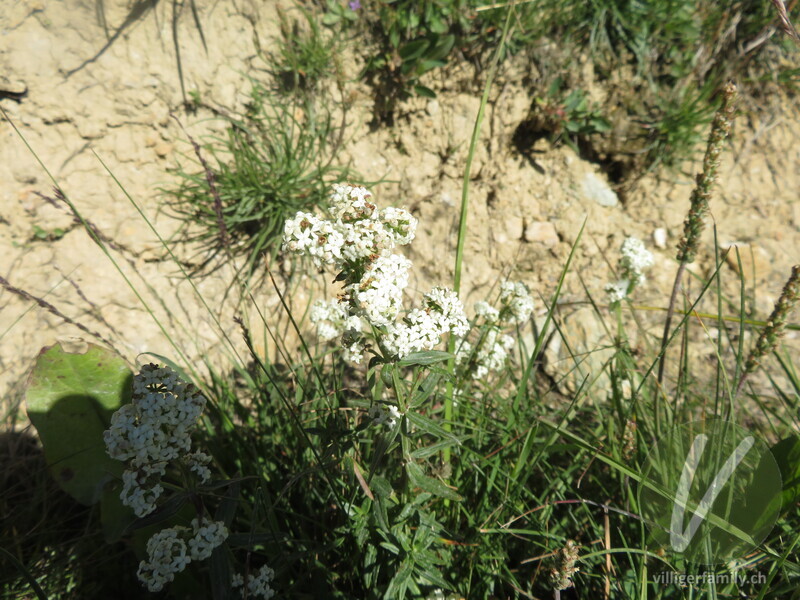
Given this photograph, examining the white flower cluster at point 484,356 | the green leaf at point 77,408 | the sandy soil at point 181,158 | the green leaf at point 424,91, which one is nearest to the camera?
the green leaf at point 77,408

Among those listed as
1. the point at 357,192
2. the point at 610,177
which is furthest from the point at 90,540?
the point at 610,177

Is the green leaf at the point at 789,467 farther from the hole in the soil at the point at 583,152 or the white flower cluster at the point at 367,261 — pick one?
the hole in the soil at the point at 583,152

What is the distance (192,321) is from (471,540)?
2.18 meters

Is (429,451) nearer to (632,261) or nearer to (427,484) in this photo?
→ (427,484)

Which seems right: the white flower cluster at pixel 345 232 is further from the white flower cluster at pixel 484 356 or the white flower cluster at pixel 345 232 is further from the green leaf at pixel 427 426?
the white flower cluster at pixel 484 356

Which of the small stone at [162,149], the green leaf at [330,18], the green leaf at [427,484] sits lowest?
the green leaf at [427,484]

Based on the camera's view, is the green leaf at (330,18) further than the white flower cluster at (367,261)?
Yes

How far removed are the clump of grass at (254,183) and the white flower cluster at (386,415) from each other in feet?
5.47

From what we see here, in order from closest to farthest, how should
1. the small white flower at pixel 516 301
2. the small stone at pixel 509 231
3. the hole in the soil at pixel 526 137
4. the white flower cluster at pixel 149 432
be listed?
the white flower cluster at pixel 149 432 < the small white flower at pixel 516 301 < the small stone at pixel 509 231 < the hole in the soil at pixel 526 137

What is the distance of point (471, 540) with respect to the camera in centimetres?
202

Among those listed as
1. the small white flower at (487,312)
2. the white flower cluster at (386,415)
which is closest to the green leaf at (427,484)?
the white flower cluster at (386,415)

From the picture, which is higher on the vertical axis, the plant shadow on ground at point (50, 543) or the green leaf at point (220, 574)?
the green leaf at point (220, 574)

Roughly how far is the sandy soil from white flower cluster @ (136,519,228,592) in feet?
3.79

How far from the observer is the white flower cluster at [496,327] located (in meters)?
2.38
